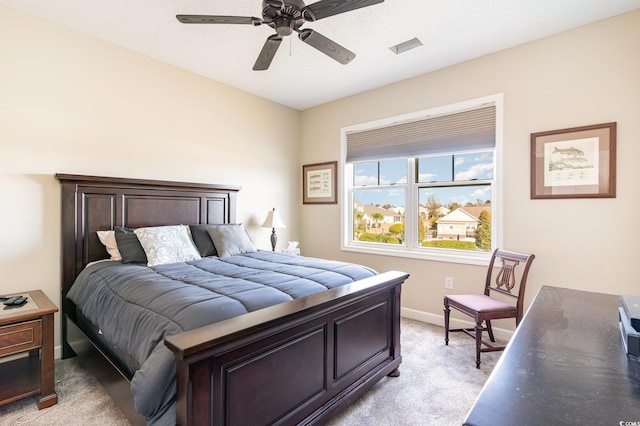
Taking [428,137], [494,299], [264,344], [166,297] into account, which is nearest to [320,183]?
[428,137]

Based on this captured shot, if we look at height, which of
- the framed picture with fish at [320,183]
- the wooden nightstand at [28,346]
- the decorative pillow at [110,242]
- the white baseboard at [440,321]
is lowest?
the white baseboard at [440,321]

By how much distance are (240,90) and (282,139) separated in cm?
89

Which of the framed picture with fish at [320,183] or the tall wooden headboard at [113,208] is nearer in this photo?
the tall wooden headboard at [113,208]

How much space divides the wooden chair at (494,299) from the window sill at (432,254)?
20 centimetres

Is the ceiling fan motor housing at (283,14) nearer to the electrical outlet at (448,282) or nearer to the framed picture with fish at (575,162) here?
the framed picture with fish at (575,162)

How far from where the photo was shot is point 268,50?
2.23 meters

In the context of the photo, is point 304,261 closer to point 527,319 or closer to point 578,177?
point 527,319

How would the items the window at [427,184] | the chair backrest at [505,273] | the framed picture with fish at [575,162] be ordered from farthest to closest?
the window at [427,184]
the chair backrest at [505,273]
the framed picture with fish at [575,162]

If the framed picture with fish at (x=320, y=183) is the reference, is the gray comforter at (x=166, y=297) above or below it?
below

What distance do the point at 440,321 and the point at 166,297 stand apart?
112 inches

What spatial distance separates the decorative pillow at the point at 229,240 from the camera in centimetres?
311

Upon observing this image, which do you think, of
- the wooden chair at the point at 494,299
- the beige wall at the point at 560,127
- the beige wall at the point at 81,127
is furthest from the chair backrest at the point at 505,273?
the beige wall at the point at 81,127

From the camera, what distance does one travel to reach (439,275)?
3.42m

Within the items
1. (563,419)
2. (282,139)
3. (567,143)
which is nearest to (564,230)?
(567,143)
